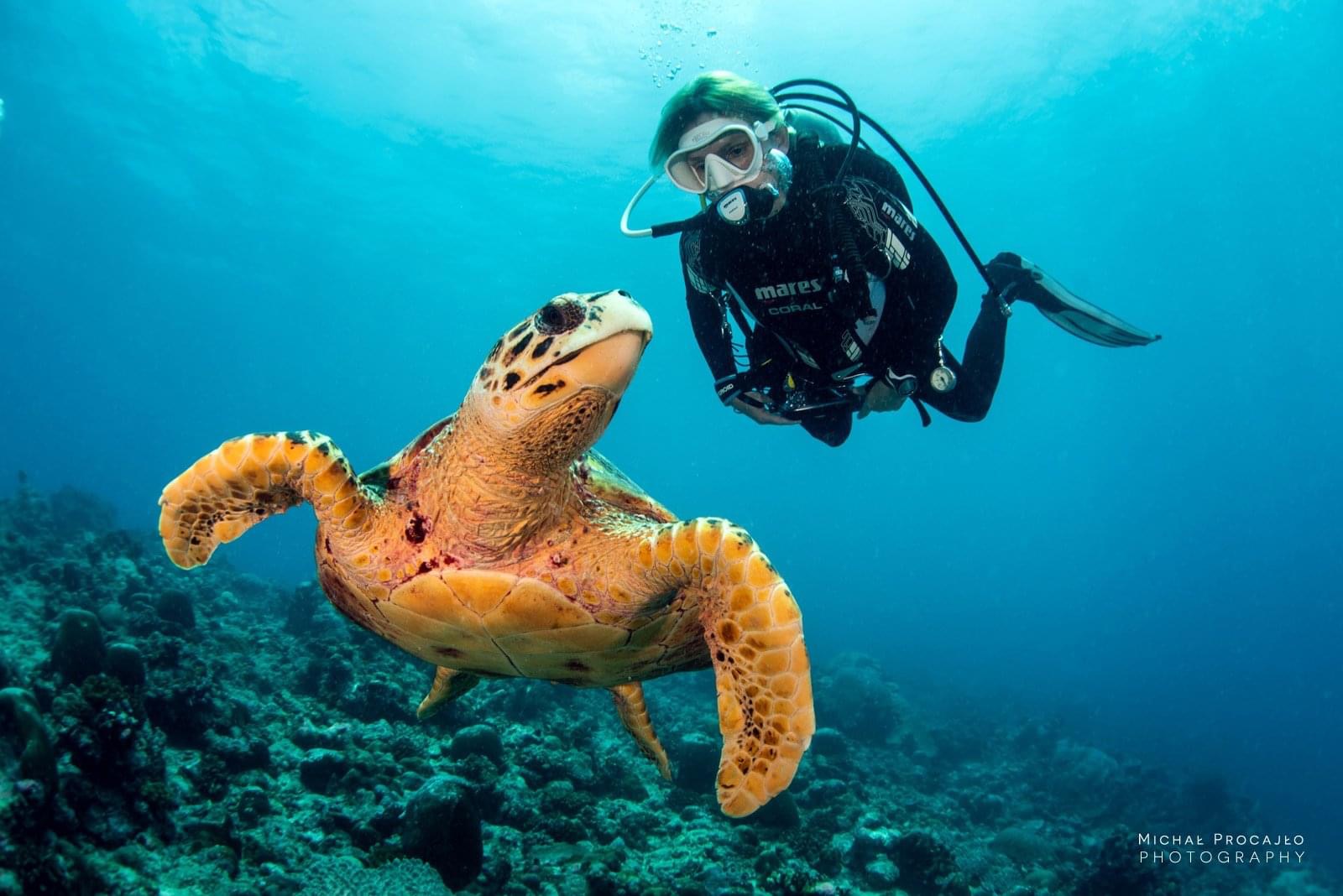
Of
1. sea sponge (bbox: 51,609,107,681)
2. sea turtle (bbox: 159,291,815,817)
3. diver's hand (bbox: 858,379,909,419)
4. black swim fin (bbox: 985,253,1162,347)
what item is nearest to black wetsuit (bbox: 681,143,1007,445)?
diver's hand (bbox: 858,379,909,419)

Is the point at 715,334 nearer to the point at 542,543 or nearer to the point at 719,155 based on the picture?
the point at 719,155

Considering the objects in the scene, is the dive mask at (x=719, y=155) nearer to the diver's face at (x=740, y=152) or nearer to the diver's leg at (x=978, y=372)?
the diver's face at (x=740, y=152)

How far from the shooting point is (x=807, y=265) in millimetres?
4621

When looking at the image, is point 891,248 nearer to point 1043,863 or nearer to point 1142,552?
point 1043,863

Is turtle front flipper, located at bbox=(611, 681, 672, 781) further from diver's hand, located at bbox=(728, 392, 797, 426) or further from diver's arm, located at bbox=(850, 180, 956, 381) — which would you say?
diver's arm, located at bbox=(850, 180, 956, 381)

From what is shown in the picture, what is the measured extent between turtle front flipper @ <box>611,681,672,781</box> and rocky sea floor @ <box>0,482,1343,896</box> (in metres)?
0.77

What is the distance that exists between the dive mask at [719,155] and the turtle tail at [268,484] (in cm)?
314

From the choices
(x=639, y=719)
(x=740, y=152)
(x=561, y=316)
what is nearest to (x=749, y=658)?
(x=561, y=316)

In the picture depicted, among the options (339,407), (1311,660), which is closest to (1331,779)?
(1311,660)

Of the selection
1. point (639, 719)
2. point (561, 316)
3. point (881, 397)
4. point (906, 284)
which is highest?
point (906, 284)

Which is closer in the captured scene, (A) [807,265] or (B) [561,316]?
(B) [561,316]

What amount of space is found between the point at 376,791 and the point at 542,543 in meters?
3.48

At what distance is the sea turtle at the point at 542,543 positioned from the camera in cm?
252

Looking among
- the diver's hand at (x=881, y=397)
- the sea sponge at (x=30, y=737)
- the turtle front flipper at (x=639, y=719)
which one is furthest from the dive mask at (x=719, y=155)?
the sea sponge at (x=30, y=737)
